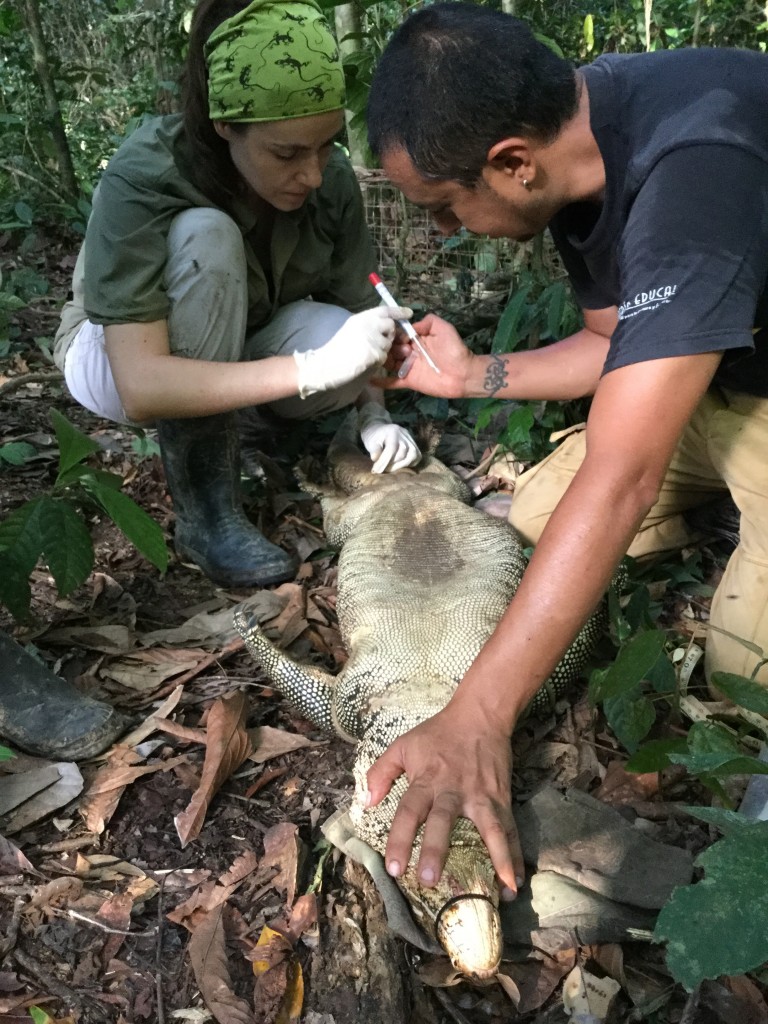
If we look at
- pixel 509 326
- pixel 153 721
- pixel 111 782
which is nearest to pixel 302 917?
pixel 111 782

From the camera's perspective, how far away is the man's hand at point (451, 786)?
1446 mm

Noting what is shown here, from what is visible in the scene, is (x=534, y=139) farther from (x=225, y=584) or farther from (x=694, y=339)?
(x=225, y=584)

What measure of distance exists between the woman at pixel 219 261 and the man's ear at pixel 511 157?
826 millimetres

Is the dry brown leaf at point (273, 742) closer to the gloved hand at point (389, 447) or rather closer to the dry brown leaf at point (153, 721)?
the dry brown leaf at point (153, 721)

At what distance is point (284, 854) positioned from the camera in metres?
1.82

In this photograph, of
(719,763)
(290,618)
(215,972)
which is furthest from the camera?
(290,618)

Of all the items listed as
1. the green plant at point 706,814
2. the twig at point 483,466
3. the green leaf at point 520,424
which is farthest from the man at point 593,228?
the twig at point 483,466

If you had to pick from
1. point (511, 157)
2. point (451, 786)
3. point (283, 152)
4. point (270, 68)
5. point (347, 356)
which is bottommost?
point (451, 786)

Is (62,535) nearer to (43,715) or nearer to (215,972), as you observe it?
(43,715)

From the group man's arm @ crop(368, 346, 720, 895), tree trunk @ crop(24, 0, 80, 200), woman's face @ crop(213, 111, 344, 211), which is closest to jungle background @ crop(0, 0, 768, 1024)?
man's arm @ crop(368, 346, 720, 895)

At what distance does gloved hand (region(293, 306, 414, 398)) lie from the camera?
2.46m

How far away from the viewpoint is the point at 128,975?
1.60 metres

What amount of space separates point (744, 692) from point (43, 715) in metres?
1.57

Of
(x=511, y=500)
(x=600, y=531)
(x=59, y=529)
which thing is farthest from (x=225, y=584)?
(x=600, y=531)
